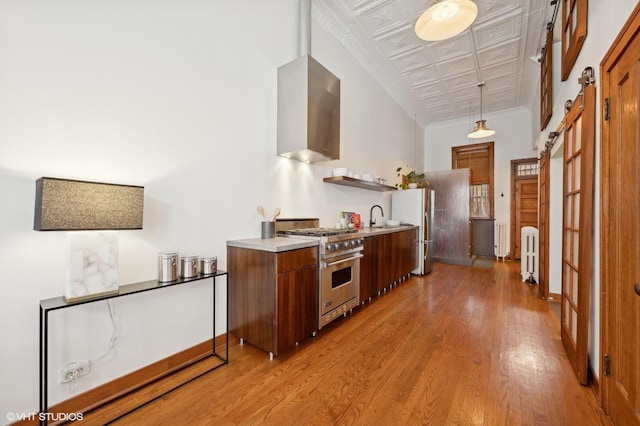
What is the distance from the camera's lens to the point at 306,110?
2625 mm

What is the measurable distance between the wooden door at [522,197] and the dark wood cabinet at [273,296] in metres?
6.15

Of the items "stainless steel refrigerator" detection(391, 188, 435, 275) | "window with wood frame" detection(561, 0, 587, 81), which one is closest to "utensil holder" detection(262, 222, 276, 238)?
"window with wood frame" detection(561, 0, 587, 81)

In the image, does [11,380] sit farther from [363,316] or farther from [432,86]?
[432,86]

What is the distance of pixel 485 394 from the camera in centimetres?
170

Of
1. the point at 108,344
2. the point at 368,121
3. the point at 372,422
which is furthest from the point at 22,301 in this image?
the point at 368,121

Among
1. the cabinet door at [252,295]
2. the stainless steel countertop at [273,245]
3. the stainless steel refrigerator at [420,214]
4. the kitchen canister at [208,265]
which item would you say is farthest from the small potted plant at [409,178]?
the kitchen canister at [208,265]

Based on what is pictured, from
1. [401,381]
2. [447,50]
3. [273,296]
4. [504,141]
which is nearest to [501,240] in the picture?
[504,141]

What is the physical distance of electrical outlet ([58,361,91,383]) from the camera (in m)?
1.51

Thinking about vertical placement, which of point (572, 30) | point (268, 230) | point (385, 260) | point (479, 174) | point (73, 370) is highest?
point (572, 30)

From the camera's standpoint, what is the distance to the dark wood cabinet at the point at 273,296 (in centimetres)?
205

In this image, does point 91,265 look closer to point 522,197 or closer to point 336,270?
point 336,270

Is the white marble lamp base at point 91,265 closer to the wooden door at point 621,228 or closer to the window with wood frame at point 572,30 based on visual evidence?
the wooden door at point 621,228

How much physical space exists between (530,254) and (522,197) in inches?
100

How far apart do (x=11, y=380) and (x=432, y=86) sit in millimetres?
6422
